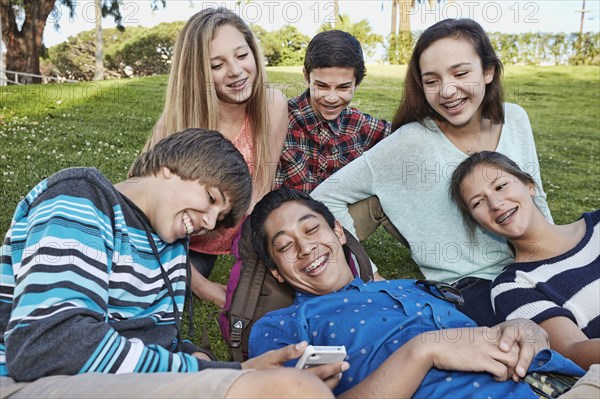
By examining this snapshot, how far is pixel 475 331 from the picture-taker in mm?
2631

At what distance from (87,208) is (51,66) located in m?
27.6

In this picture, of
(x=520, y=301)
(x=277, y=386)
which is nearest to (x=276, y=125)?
(x=520, y=301)

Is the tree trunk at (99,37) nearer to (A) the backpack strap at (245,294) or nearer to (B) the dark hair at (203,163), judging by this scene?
(A) the backpack strap at (245,294)

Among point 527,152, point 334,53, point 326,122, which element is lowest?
point 527,152

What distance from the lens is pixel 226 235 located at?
4.38 metres

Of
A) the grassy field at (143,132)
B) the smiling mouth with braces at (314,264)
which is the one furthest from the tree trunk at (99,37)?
the smiling mouth with braces at (314,264)

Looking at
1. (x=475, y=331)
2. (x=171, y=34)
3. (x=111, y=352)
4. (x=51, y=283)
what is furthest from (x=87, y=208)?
(x=171, y=34)

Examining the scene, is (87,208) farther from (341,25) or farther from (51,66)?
(51,66)

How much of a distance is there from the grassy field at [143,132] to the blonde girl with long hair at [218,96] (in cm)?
50

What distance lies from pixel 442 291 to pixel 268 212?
39.6 inches

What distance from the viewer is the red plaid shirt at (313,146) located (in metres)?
4.71

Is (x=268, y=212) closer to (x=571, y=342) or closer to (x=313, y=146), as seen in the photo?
(x=313, y=146)

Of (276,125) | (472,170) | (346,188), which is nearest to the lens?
(472,170)

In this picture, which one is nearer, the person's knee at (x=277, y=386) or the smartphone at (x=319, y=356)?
the person's knee at (x=277, y=386)
